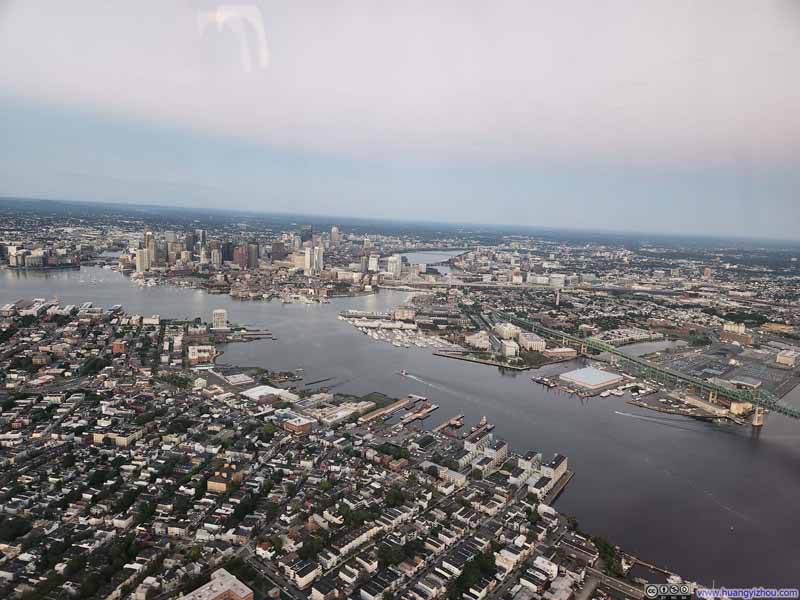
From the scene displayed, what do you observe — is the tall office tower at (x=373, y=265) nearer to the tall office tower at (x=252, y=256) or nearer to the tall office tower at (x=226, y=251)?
the tall office tower at (x=252, y=256)

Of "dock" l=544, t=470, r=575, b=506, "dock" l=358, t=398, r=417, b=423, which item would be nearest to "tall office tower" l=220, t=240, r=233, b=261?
"dock" l=358, t=398, r=417, b=423

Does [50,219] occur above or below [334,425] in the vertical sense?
above

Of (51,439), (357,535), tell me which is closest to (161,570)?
(357,535)

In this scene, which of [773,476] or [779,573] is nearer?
[779,573]

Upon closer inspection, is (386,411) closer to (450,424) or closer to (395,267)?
(450,424)

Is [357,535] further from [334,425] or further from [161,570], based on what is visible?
[334,425]

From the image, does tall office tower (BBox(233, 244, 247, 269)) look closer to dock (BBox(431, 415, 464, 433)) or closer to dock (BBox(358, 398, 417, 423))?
dock (BBox(358, 398, 417, 423))
